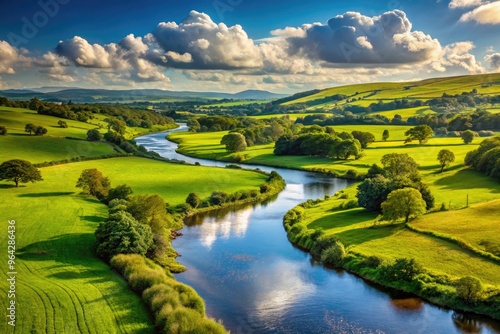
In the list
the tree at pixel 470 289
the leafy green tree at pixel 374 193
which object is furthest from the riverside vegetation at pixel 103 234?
the leafy green tree at pixel 374 193

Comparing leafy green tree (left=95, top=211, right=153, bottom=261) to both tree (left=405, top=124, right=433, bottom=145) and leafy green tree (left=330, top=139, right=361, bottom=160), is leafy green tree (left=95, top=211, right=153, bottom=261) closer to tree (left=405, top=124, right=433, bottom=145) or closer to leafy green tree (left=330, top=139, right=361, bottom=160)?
leafy green tree (left=330, top=139, right=361, bottom=160)

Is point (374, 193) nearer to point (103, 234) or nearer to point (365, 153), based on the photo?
point (103, 234)

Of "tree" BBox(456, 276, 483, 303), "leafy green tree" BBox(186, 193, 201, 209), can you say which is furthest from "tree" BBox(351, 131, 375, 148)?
"tree" BBox(456, 276, 483, 303)

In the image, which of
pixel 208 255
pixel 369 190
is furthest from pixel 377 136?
pixel 208 255

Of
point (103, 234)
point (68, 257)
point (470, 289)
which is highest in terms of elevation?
point (103, 234)

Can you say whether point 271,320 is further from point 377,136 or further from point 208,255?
point 377,136

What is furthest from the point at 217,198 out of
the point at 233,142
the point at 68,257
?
the point at 233,142
